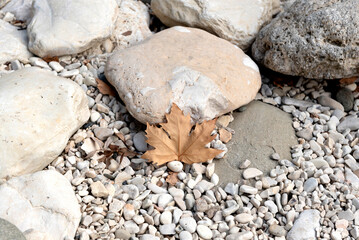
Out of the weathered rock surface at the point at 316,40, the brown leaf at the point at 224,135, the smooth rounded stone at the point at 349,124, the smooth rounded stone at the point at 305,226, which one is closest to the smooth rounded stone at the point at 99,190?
the brown leaf at the point at 224,135

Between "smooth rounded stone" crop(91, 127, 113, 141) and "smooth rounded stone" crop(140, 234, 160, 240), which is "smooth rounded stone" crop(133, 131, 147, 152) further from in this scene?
"smooth rounded stone" crop(140, 234, 160, 240)

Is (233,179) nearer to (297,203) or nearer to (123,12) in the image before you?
(297,203)

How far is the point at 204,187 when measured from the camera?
8.01 ft

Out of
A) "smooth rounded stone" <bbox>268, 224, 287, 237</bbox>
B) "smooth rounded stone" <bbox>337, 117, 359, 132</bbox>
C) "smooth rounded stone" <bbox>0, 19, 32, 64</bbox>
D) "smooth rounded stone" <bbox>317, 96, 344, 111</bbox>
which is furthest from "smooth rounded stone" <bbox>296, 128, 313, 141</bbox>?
"smooth rounded stone" <bbox>0, 19, 32, 64</bbox>

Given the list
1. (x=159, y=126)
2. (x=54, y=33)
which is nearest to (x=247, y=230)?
(x=159, y=126)

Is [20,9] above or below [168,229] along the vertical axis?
above

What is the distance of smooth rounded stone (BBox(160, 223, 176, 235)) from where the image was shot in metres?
2.22

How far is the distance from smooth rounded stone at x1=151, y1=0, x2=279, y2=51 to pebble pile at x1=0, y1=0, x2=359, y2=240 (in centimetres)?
71

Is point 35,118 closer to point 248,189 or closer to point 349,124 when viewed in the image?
point 248,189

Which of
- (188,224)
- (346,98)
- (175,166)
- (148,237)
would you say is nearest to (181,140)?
(175,166)

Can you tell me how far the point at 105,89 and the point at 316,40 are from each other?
4.69 feet

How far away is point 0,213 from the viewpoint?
211cm

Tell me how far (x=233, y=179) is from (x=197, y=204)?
303 mm

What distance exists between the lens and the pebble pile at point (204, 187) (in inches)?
88.6
